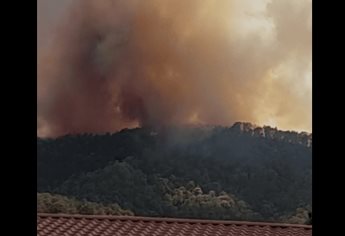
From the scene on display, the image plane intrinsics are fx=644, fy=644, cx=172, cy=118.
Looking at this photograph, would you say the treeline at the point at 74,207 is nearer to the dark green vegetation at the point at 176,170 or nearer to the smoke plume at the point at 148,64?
the dark green vegetation at the point at 176,170

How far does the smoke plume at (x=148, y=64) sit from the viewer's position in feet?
12.2

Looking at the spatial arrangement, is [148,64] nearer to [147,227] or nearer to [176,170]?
[176,170]

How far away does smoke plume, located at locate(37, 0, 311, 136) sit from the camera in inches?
146

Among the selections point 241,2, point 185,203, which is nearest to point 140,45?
point 241,2

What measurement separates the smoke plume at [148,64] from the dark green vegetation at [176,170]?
0.10 meters

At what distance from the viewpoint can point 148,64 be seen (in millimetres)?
3822

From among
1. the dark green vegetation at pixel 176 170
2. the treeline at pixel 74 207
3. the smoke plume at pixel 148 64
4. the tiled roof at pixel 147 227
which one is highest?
the smoke plume at pixel 148 64

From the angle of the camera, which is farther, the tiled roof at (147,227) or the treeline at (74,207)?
the treeline at (74,207)

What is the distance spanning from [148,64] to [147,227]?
1.00m

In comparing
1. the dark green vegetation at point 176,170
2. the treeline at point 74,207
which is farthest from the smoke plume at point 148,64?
the treeline at point 74,207

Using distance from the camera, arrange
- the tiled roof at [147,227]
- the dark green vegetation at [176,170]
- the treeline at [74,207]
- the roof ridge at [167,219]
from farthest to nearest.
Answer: the treeline at [74,207], the roof ridge at [167,219], the tiled roof at [147,227], the dark green vegetation at [176,170]

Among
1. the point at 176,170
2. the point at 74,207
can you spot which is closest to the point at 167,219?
the point at 176,170
